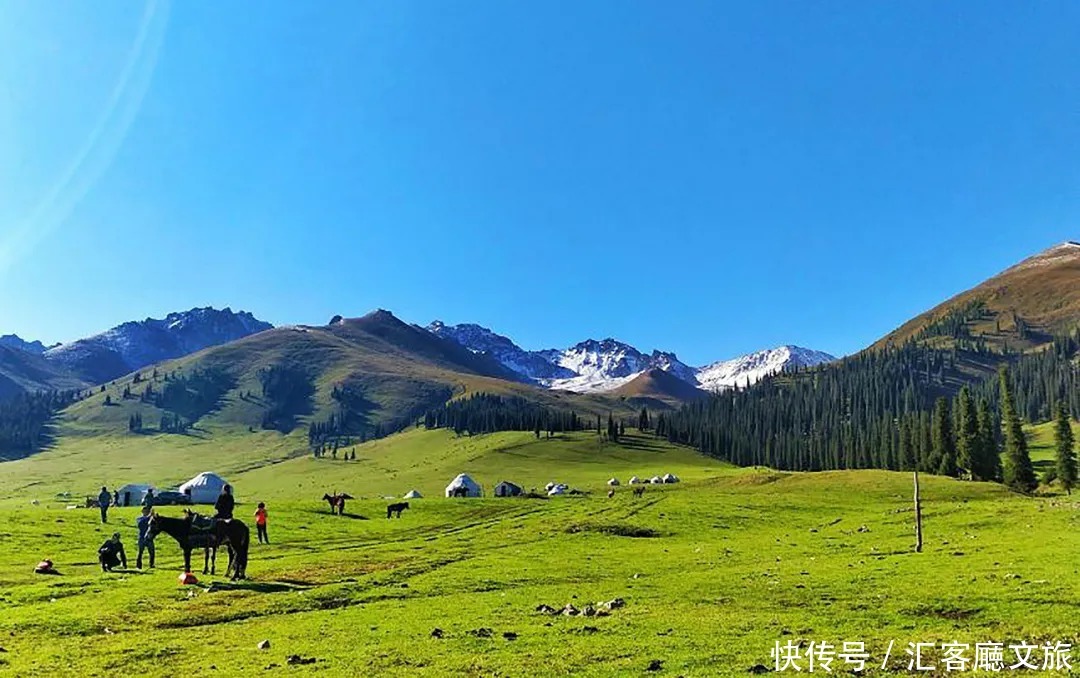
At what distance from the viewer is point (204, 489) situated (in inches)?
4825

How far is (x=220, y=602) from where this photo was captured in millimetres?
30312

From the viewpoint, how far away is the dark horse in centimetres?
3653

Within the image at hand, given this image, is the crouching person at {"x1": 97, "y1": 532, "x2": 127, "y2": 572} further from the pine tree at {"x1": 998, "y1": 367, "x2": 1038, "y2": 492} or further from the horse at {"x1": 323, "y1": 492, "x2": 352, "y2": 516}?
the pine tree at {"x1": 998, "y1": 367, "x2": 1038, "y2": 492}

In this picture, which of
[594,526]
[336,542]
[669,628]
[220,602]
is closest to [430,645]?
[669,628]

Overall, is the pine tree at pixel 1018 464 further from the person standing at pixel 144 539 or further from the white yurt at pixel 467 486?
the person standing at pixel 144 539

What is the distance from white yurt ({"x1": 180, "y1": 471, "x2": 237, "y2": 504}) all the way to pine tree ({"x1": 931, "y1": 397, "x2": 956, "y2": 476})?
133369mm

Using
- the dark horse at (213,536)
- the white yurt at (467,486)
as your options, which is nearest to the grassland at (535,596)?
the dark horse at (213,536)

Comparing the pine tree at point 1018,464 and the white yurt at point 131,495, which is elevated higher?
the pine tree at point 1018,464

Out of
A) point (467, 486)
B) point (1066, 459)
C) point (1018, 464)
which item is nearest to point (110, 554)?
point (467, 486)

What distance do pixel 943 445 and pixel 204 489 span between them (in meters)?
138

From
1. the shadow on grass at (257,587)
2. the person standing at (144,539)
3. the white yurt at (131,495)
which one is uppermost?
the person standing at (144,539)

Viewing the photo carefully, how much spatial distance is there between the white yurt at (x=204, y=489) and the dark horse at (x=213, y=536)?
87.4 metres

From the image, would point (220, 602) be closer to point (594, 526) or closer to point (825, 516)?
point (594, 526)

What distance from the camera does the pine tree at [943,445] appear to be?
14075 centimetres
